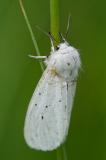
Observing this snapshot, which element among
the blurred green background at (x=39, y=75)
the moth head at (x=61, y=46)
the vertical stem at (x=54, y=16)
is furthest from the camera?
the blurred green background at (x=39, y=75)

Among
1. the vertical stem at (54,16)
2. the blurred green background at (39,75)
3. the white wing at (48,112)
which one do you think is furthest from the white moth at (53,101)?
the blurred green background at (39,75)

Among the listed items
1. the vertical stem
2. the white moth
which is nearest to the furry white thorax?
the white moth

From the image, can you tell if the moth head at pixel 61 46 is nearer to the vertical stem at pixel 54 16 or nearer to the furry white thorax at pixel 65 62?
the furry white thorax at pixel 65 62

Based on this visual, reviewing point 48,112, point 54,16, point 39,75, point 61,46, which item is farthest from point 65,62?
point 39,75

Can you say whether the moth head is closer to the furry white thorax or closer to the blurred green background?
the furry white thorax
